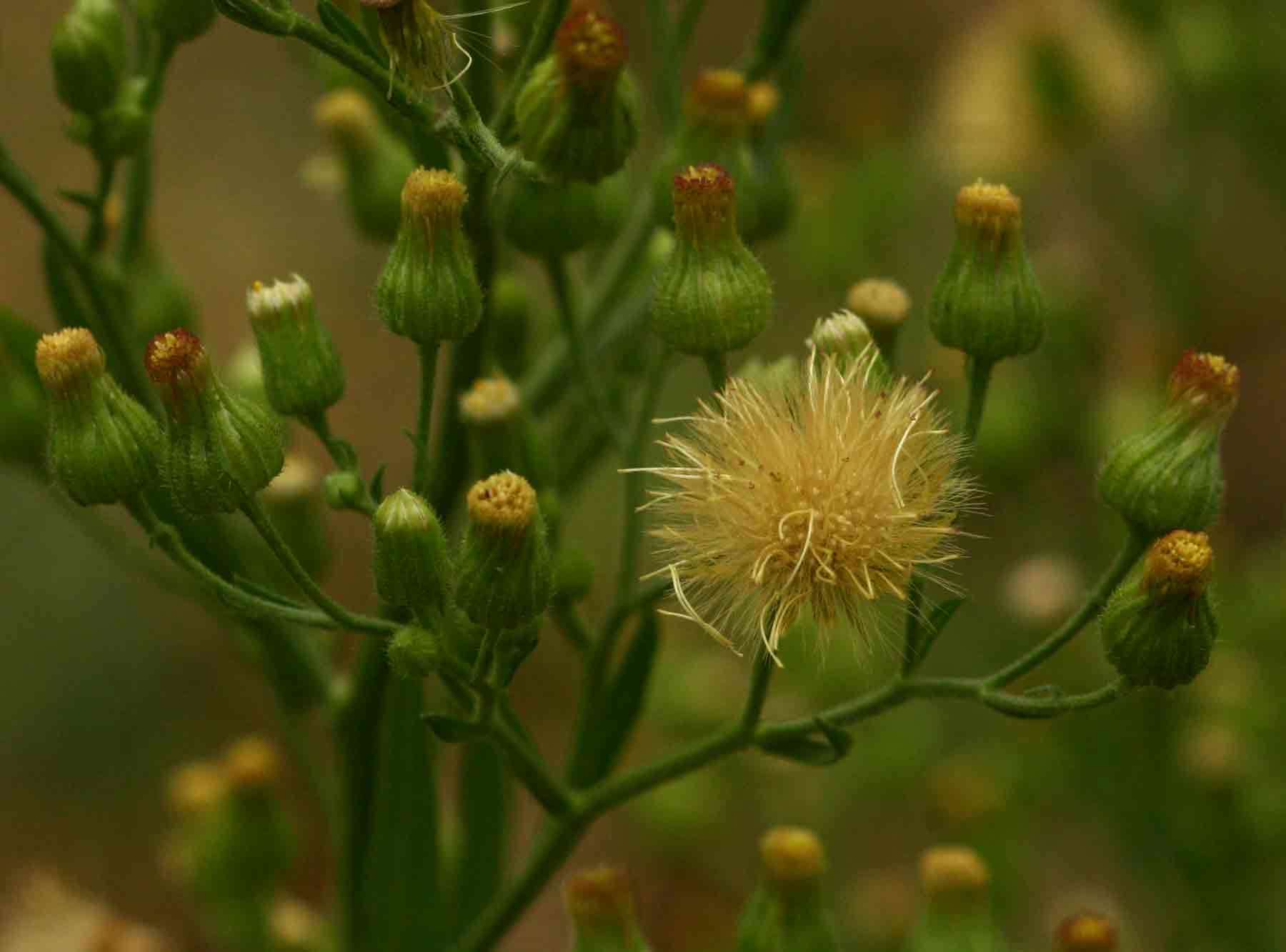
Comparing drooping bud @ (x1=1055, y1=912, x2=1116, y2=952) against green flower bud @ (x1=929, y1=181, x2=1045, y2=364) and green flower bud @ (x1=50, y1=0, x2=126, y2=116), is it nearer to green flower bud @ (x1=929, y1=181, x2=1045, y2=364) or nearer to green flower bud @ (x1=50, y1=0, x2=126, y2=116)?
green flower bud @ (x1=929, y1=181, x2=1045, y2=364)

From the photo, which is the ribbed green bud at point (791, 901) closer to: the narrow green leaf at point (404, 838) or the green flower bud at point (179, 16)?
the narrow green leaf at point (404, 838)

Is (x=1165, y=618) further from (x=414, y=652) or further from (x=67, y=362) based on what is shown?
(x=67, y=362)

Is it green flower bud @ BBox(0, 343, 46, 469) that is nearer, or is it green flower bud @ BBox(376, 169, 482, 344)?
green flower bud @ BBox(376, 169, 482, 344)

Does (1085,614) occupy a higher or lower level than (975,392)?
lower

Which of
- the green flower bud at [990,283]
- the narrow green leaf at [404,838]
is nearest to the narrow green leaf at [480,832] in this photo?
the narrow green leaf at [404,838]

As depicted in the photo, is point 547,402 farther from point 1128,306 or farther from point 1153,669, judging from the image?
point 1128,306

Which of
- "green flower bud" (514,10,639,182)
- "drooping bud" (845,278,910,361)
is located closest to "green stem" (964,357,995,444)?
"drooping bud" (845,278,910,361)

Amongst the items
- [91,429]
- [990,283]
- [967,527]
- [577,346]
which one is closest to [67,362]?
[91,429]

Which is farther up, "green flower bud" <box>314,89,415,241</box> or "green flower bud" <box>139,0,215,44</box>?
"green flower bud" <box>139,0,215,44</box>
